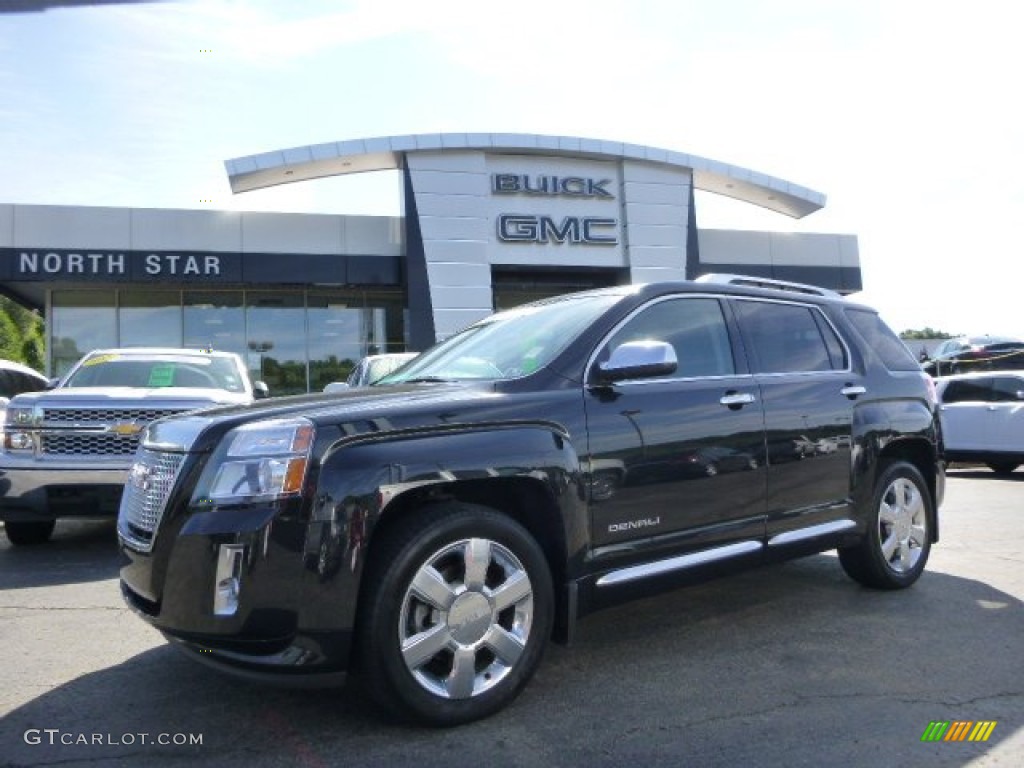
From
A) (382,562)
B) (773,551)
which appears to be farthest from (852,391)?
(382,562)

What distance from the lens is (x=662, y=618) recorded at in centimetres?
464

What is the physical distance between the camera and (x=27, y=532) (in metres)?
7.13

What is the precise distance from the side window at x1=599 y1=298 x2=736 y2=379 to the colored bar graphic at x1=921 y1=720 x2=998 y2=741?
1.81m

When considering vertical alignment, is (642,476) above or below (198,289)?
below

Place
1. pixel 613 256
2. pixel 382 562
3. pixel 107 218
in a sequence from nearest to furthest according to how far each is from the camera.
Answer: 1. pixel 382 562
2. pixel 107 218
3. pixel 613 256

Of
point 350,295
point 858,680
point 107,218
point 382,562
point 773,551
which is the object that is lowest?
point 858,680

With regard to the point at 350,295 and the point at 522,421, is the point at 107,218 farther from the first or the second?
the point at 522,421

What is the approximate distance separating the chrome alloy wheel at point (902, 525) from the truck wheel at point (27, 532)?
664 cm

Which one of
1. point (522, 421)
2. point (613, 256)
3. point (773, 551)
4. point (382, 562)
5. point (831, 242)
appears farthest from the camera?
point (831, 242)

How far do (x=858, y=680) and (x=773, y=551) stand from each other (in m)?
0.79

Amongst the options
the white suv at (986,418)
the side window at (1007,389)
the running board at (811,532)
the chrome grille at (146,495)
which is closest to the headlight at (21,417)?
the chrome grille at (146,495)

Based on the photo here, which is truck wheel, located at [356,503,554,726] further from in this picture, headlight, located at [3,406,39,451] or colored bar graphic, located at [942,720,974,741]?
headlight, located at [3,406,39,451]

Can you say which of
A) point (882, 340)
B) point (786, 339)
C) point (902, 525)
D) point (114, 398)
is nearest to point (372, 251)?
point (114, 398)

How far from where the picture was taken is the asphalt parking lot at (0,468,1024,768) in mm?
2928
